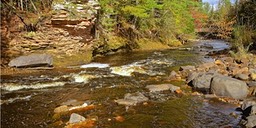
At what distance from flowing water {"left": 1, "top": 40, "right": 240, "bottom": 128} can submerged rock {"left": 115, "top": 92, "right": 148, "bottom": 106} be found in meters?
0.22

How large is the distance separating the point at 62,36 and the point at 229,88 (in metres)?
9.90

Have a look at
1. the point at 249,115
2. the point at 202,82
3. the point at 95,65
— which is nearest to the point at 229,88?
the point at 202,82

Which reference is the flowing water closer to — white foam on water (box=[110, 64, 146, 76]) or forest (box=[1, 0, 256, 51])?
white foam on water (box=[110, 64, 146, 76])

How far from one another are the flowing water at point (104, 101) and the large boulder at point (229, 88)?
0.74 meters

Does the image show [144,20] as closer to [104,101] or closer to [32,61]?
[32,61]

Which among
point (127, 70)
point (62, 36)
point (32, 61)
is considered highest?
point (62, 36)

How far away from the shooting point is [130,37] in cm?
2342

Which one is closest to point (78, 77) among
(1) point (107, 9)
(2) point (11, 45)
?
(2) point (11, 45)

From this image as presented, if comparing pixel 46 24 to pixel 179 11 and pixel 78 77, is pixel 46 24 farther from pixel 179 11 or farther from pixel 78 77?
pixel 179 11

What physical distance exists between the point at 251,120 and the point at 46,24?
465 inches

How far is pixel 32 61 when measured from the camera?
13.5 meters

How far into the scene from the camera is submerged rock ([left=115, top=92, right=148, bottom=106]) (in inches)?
345

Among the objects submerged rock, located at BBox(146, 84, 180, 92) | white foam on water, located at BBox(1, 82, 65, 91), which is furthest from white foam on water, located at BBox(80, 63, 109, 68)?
submerged rock, located at BBox(146, 84, 180, 92)

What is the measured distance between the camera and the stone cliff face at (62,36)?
1433 centimetres
